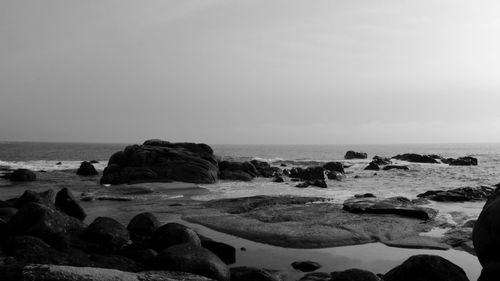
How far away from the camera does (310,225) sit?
16.2 meters

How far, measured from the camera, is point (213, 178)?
132 ft

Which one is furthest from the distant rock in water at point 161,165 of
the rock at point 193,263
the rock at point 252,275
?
the rock at point 252,275

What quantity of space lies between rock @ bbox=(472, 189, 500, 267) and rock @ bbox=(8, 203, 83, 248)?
34.1ft

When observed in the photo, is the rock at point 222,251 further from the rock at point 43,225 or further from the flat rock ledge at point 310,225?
the rock at point 43,225

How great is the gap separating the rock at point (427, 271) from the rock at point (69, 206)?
548 inches

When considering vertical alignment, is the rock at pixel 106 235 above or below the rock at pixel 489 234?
below

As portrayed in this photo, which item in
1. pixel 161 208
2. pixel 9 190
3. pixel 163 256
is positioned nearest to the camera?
pixel 163 256

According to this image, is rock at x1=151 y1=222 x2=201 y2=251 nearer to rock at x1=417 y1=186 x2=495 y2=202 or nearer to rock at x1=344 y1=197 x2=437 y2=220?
rock at x1=344 y1=197 x2=437 y2=220

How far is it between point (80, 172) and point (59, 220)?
39.8 m

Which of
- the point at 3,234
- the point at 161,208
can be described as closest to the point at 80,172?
the point at 161,208

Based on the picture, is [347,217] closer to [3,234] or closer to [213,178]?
[3,234]

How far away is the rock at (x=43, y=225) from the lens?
38.0 feet

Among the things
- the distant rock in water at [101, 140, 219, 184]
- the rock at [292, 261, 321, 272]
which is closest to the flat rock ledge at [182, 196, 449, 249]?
the rock at [292, 261, 321, 272]

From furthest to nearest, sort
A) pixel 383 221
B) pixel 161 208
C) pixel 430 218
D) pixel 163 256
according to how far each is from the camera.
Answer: pixel 161 208 → pixel 430 218 → pixel 383 221 → pixel 163 256
